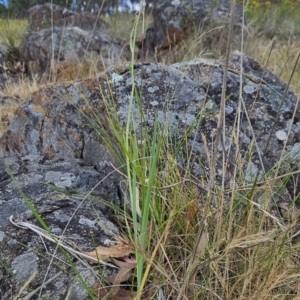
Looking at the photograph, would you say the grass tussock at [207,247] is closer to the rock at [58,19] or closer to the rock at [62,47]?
the rock at [62,47]

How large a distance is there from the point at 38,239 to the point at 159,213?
0.29 m

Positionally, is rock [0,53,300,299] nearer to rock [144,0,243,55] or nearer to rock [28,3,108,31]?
rock [144,0,243,55]

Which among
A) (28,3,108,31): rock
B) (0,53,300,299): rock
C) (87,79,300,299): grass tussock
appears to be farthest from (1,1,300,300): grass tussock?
(28,3,108,31): rock

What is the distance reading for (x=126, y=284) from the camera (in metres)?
0.87

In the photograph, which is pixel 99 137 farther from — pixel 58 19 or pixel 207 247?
pixel 58 19

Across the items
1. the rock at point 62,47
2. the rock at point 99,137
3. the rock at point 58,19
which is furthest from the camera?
the rock at point 58,19

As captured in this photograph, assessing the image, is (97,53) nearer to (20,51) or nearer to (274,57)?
(20,51)

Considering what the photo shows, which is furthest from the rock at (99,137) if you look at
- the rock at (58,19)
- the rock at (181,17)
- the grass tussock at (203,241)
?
the rock at (58,19)

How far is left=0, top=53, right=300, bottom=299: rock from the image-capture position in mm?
1033

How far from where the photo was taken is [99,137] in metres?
1.40

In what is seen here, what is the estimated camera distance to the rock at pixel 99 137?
1.03 meters

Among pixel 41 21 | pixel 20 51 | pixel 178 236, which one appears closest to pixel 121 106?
pixel 178 236

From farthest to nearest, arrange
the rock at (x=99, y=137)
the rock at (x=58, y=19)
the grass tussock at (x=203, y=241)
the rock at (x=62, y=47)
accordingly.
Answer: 1. the rock at (x=58, y=19)
2. the rock at (x=62, y=47)
3. the rock at (x=99, y=137)
4. the grass tussock at (x=203, y=241)

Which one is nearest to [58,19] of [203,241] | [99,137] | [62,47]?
[62,47]
